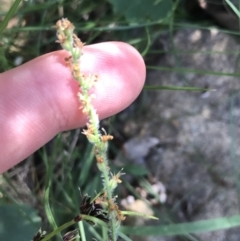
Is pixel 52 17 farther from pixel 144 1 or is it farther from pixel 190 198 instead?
pixel 190 198

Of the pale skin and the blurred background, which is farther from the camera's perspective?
the blurred background

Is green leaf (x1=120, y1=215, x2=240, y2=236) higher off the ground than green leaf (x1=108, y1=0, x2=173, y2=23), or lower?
lower

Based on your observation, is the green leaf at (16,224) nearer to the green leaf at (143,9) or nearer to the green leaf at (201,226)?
the green leaf at (201,226)

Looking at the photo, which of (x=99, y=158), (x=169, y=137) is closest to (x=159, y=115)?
(x=169, y=137)

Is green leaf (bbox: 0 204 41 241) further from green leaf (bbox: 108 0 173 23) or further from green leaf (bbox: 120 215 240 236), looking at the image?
green leaf (bbox: 108 0 173 23)

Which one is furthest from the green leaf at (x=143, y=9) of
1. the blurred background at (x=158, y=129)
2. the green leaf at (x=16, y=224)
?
the green leaf at (x=16, y=224)

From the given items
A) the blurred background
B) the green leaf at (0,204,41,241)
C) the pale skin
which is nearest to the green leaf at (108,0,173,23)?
the blurred background

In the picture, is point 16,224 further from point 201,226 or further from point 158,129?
point 158,129

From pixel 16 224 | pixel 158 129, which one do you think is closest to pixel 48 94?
pixel 16 224
